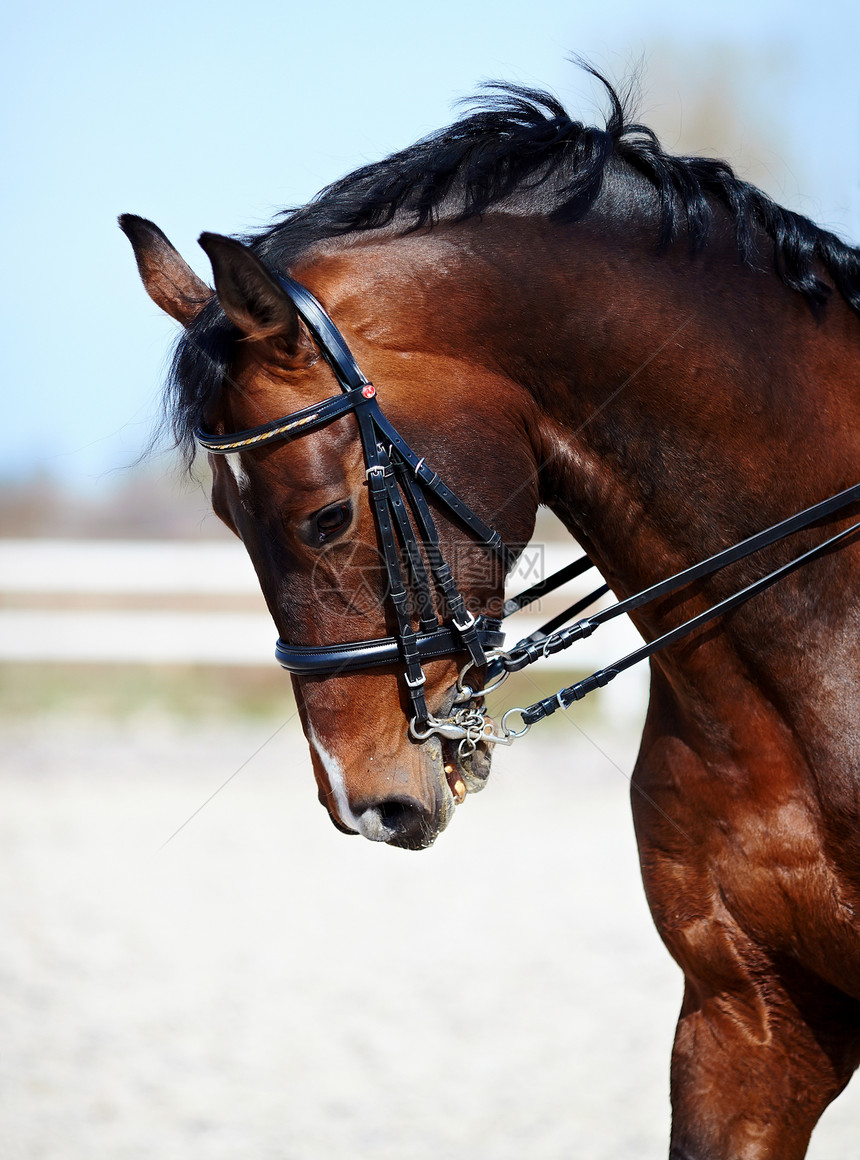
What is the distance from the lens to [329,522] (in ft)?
6.13

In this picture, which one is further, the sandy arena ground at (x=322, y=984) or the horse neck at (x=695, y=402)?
the sandy arena ground at (x=322, y=984)

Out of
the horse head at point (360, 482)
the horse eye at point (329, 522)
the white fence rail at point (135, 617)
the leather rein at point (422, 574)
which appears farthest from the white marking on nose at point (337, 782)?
the white fence rail at point (135, 617)

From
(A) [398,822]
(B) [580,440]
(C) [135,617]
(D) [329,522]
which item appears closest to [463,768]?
(A) [398,822]

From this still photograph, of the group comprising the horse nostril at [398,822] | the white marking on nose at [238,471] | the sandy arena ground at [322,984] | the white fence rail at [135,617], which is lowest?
the sandy arena ground at [322,984]

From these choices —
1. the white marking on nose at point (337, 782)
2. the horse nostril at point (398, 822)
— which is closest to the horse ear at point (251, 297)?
the white marking on nose at point (337, 782)

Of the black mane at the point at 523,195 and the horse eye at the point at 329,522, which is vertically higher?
the black mane at the point at 523,195

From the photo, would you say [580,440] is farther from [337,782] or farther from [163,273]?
[163,273]

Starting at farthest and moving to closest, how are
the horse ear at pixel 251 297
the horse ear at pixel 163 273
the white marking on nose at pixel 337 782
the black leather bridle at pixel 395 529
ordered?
1. the horse ear at pixel 163 273
2. the white marking on nose at pixel 337 782
3. the black leather bridle at pixel 395 529
4. the horse ear at pixel 251 297

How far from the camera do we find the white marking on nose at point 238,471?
1.89 m

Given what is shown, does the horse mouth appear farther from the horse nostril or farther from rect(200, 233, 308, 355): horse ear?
rect(200, 233, 308, 355): horse ear

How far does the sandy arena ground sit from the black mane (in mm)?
2490

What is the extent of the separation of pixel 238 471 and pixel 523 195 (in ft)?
2.54

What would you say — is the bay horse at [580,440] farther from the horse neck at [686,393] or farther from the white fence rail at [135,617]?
the white fence rail at [135,617]

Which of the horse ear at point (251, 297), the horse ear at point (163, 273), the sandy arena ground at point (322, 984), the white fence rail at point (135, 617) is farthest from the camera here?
the white fence rail at point (135, 617)
